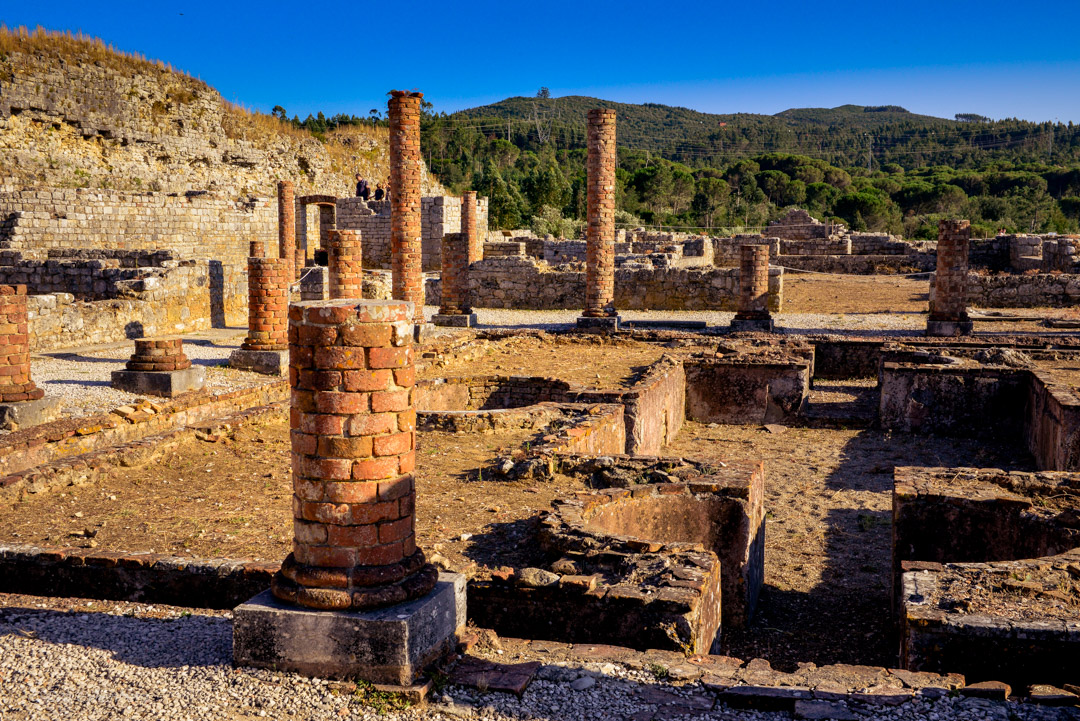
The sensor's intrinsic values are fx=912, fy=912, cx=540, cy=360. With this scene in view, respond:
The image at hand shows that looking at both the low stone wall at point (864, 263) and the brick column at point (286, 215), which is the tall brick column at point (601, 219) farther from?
the low stone wall at point (864, 263)

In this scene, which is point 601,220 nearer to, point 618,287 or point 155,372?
point 618,287

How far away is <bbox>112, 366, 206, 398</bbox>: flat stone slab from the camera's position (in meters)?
11.2

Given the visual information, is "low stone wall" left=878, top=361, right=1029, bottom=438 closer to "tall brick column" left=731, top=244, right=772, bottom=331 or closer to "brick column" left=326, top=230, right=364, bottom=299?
"tall brick column" left=731, top=244, right=772, bottom=331

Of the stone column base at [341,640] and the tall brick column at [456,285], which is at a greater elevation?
the tall brick column at [456,285]

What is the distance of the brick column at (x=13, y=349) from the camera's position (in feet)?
30.4

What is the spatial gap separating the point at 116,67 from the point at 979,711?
34.4 m

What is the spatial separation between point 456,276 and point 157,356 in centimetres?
890

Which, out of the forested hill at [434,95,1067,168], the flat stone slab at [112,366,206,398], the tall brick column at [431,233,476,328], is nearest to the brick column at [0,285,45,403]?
the flat stone slab at [112,366,206,398]

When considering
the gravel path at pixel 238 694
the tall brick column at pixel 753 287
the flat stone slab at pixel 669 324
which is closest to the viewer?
the gravel path at pixel 238 694

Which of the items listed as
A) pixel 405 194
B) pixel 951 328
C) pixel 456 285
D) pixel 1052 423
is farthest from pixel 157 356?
pixel 951 328

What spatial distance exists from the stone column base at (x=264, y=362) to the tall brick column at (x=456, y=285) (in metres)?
6.43

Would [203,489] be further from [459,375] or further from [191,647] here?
[459,375]

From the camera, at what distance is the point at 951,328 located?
1734 cm

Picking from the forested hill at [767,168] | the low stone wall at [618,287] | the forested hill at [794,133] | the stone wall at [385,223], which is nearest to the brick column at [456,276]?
the low stone wall at [618,287]
